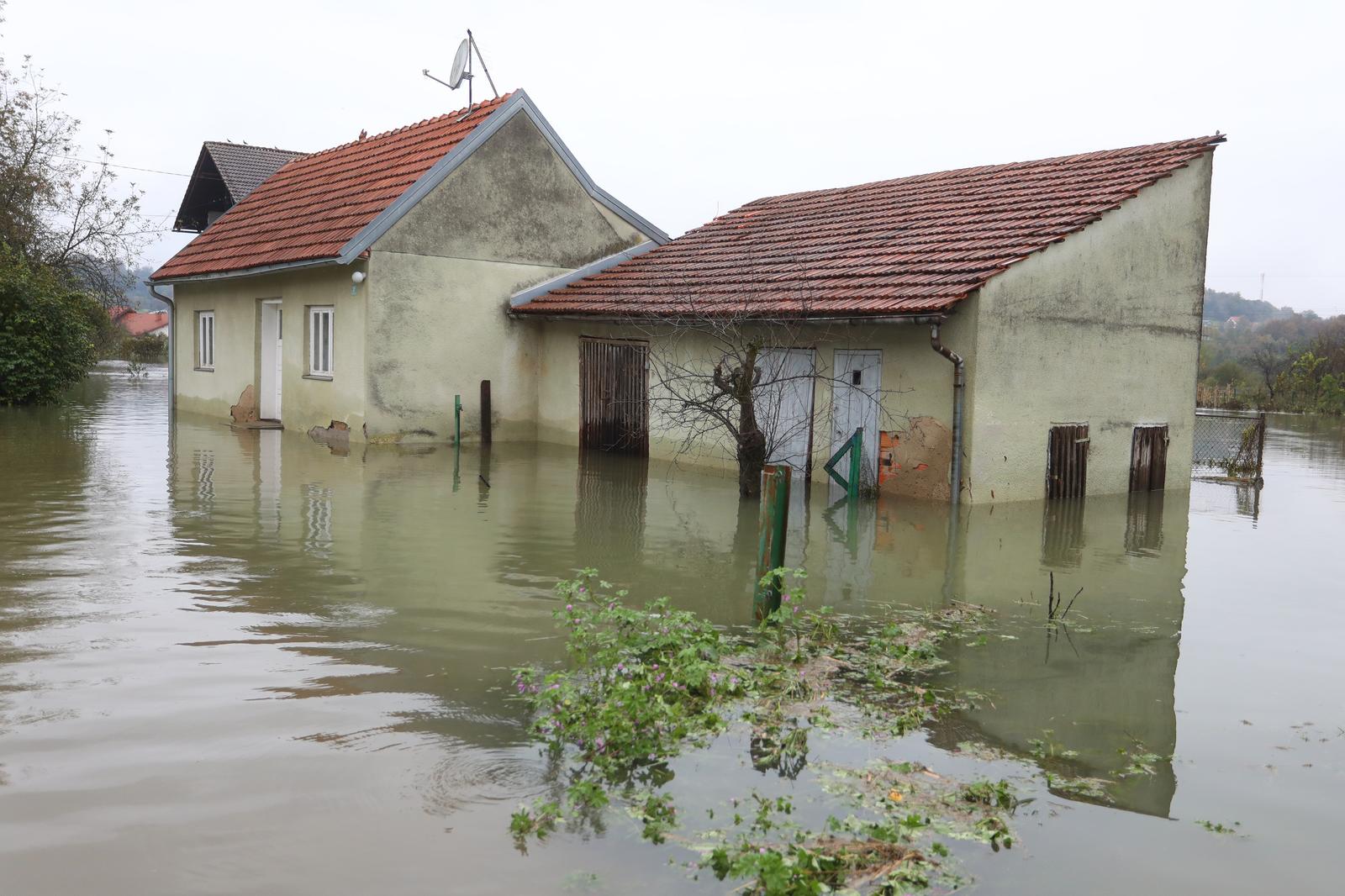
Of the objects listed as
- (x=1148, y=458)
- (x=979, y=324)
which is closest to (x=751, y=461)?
(x=979, y=324)

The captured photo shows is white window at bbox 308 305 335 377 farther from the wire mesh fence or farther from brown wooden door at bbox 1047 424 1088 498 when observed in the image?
the wire mesh fence

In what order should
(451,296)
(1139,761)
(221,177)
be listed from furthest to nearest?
1. (221,177)
2. (451,296)
3. (1139,761)

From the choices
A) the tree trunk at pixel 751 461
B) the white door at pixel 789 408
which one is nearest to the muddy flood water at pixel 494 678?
the tree trunk at pixel 751 461

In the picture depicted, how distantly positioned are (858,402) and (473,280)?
7501mm

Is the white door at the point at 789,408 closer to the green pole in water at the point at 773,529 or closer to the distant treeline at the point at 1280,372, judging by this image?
the green pole in water at the point at 773,529

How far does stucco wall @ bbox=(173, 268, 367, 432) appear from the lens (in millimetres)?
18344

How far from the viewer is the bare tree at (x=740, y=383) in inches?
513

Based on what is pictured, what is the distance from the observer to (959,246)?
564 inches

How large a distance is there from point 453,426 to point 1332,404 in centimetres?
2805

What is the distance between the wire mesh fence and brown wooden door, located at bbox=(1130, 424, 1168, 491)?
7.80ft

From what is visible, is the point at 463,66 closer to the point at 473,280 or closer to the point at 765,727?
the point at 473,280

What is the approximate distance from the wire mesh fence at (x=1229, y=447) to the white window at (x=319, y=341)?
14.2 metres

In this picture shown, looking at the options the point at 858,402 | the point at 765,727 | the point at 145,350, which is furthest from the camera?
the point at 145,350

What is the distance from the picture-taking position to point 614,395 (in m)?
18.1
